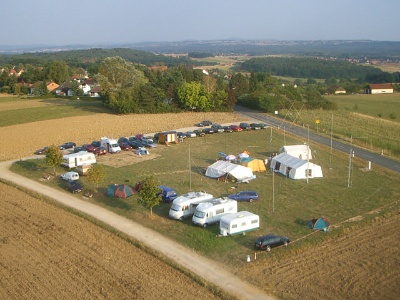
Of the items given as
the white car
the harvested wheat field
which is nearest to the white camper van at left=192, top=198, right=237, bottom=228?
the harvested wheat field

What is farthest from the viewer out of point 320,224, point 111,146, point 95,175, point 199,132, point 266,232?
point 199,132

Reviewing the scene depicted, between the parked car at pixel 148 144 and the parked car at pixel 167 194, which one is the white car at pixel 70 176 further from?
the parked car at pixel 148 144

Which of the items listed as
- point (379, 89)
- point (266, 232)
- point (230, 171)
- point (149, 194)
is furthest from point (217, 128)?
point (379, 89)

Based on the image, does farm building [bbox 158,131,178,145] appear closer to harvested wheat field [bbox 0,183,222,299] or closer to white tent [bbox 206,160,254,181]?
white tent [bbox 206,160,254,181]

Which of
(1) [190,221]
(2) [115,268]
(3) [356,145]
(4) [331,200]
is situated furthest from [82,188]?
(3) [356,145]

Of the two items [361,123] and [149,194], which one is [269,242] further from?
[361,123]

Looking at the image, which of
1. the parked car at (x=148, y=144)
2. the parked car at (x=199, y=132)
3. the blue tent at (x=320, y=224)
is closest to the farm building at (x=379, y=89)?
the parked car at (x=199, y=132)
